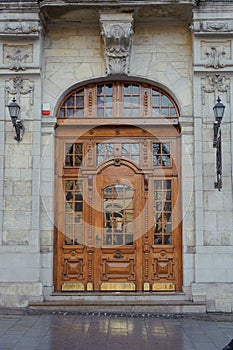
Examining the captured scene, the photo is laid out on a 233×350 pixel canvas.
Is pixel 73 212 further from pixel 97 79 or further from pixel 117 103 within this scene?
pixel 97 79

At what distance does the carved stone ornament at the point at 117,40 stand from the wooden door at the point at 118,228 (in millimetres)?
2029

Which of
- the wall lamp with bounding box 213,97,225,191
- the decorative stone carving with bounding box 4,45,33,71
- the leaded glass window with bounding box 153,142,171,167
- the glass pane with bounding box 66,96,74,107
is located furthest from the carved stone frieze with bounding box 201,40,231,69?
the decorative stone carving with bounding box 4,45,33,71

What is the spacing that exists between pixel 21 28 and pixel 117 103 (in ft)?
7.95

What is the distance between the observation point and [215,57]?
980 cm

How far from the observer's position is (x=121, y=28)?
381 inches

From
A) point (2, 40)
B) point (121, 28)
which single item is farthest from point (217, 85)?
point (2, 40)

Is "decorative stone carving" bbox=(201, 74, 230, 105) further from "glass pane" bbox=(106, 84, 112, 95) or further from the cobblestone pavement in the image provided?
the cobblestone pavement

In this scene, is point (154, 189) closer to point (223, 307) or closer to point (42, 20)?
point (223, 307)

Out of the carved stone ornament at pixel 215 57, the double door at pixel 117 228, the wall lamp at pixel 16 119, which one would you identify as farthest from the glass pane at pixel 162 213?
the wall lamp at pixel 16 119

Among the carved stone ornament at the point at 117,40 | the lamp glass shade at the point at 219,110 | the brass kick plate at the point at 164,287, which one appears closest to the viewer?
the lamp glass shade at the point at 219,110

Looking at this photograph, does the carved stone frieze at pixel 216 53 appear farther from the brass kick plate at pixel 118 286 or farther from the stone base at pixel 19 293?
the stone base at pixel 19 293

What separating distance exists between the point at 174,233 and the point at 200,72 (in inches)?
129

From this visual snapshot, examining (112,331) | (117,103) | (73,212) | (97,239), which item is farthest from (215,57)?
(112,331)

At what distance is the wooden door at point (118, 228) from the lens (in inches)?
390
